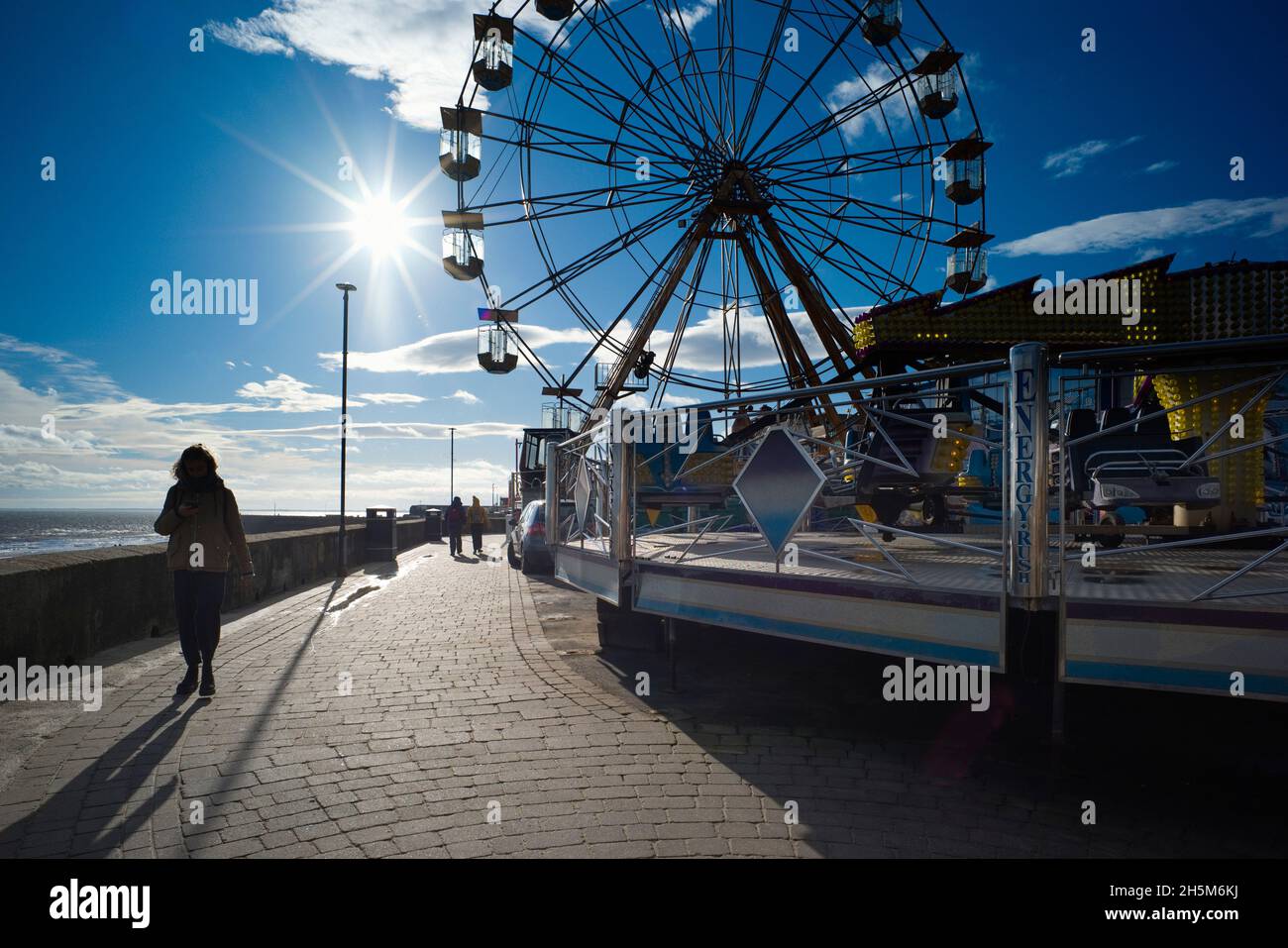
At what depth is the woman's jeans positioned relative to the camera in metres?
5.84

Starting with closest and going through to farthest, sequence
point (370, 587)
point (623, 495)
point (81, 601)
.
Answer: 1. point (623, 495)
2. point (81, 601)
3. point (370, 587)

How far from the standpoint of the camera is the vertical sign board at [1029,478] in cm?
365

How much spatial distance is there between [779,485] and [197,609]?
476 centimetres

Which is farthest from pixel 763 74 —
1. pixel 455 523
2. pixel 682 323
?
pixel 455 523

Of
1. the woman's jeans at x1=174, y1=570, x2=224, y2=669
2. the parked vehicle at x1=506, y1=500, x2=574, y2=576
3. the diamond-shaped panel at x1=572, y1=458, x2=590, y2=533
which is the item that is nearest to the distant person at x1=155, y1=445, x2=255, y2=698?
the woman's jeans at x1=174, y1=570, x2=224, y2=669

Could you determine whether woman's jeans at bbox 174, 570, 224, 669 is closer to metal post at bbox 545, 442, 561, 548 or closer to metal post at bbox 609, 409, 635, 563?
metal post at bbox 609, 409, 635, 563

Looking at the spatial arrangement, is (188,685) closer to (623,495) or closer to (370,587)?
(623,495)

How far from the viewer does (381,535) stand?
21.2m

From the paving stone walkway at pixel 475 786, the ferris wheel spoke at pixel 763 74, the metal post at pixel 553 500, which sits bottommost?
the paving stone walkway at pixel 475 786

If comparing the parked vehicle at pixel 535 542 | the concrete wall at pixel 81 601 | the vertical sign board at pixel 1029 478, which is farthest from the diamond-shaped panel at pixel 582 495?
the parked vehicle at pixel 535 542

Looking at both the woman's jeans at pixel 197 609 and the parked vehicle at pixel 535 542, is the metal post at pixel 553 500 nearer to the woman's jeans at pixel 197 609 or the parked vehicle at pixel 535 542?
the woman's jeans at pixel 197 609

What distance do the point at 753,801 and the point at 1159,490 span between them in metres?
4.67

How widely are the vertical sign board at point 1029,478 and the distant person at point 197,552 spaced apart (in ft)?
18.4

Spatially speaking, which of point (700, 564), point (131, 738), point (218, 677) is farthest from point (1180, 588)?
point (218, 677)
